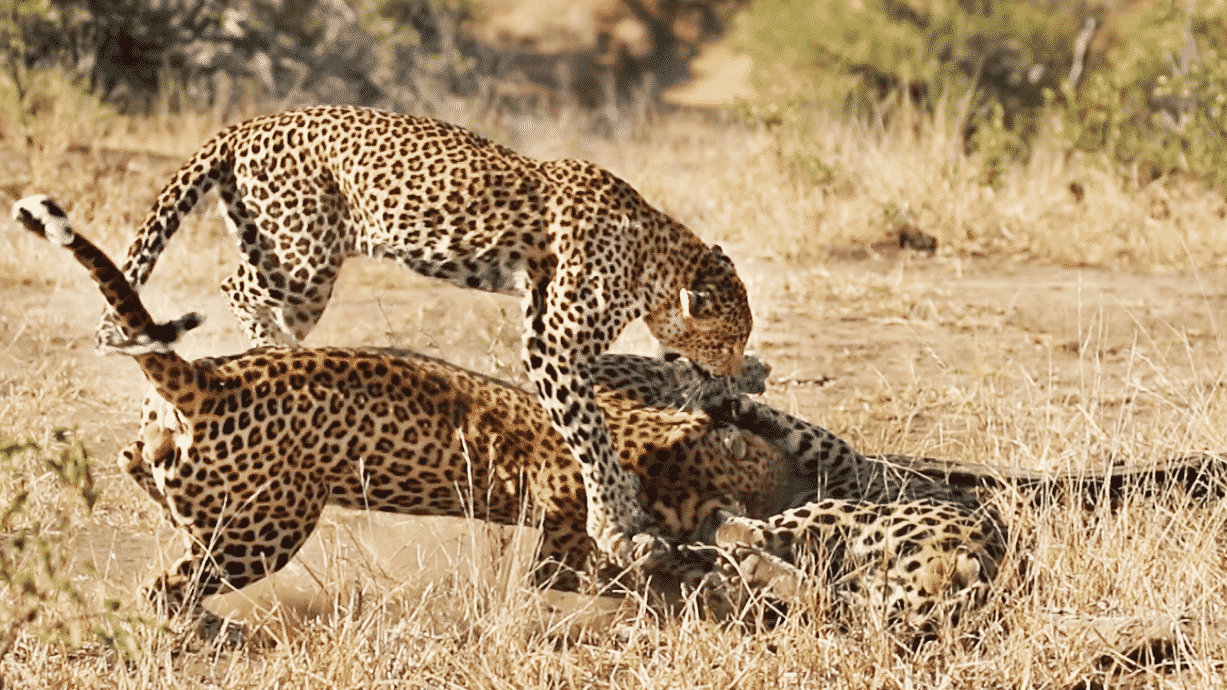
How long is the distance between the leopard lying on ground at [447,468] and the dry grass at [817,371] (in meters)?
0.18

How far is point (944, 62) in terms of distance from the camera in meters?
13.6

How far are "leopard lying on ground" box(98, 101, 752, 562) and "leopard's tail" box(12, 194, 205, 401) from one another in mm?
1248

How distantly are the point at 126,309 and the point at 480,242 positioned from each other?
1.45 metres

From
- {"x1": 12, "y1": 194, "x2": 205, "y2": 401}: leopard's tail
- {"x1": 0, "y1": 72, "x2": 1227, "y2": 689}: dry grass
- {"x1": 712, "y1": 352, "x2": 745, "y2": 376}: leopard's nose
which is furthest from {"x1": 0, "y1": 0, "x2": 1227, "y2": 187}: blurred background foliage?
{"x1": 12, "y1": 194, "x2": 205, "y2": 401}: leopard's tail

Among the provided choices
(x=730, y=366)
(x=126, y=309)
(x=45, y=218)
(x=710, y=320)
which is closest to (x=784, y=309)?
(x=730, y=366)

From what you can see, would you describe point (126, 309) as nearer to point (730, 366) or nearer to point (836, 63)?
point (730, 366)

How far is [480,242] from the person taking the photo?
547 cm

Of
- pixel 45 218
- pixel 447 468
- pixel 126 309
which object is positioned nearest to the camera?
pixel 45 218

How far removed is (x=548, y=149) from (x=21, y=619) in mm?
9560

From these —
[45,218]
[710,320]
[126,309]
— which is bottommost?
[710,320]

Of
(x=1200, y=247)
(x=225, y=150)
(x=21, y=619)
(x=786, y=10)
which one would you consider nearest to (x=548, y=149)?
(x=786, y=10)

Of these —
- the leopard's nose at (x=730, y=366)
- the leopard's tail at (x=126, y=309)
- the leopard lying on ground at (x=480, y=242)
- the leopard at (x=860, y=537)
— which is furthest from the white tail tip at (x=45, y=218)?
the leopard's nose at (x=730, y=366)

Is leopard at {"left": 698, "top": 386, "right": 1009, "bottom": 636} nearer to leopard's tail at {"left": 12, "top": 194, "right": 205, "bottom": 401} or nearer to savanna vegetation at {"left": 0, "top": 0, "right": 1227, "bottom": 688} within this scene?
savanna vegetation at {"left": 0, "top": 0, "right": 1227, "bottom": 688}

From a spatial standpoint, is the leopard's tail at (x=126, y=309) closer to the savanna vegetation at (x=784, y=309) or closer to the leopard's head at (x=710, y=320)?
the savanna vegetation at (x=784, y=309)
